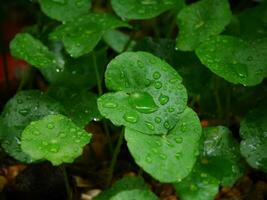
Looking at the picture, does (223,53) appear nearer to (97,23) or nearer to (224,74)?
(224,74)

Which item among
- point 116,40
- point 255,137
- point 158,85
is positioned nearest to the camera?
point 158,85

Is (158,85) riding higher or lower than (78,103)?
higher

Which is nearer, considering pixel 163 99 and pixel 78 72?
pixel 163 99

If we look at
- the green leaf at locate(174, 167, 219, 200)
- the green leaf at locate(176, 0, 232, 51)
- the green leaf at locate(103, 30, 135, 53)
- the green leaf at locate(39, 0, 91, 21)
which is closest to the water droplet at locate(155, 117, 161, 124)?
the green leaf at locate(174, 167, 219, 200)

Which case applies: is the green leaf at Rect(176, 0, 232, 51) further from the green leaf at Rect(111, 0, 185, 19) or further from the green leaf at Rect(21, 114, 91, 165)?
the green leaf at Rect(21, 114, 91, 165)

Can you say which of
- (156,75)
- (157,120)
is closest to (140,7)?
(156,75)

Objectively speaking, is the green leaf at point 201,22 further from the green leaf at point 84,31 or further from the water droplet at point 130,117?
the water droplet at point 130,117

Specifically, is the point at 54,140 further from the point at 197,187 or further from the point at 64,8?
the point at 64,8
